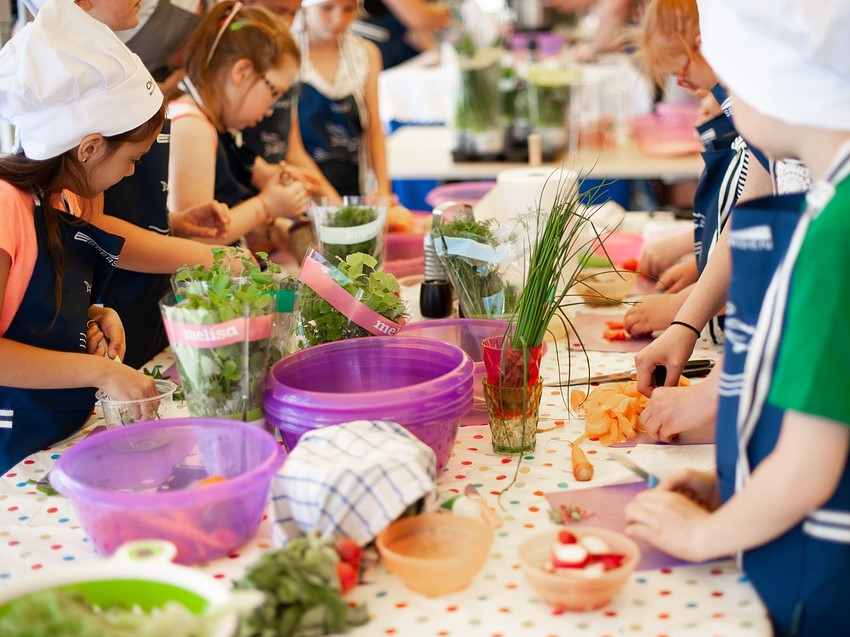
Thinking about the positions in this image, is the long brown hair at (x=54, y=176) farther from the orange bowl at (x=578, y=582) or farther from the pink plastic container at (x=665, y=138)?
the pink plastic container at (x=665, y=138)

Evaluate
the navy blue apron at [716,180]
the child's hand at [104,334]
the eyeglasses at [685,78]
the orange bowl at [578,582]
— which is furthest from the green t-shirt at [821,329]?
the eyeglasses at [685,78]

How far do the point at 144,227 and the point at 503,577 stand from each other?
4.32 ft

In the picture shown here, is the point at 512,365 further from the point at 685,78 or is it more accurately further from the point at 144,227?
the point at 685,78

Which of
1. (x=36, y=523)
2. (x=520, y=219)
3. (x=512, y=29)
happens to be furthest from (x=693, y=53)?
(x=512, y=29)

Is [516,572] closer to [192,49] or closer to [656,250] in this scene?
[656,250]

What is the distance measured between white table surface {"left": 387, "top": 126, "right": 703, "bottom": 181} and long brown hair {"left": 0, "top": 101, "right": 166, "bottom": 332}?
7.55 feet

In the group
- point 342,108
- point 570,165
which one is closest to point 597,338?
point 570,165

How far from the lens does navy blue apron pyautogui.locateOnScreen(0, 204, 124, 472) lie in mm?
1605

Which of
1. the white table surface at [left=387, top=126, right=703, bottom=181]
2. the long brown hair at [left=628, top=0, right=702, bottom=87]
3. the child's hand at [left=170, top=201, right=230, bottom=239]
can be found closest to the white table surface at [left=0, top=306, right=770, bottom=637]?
the child's hand at [left=170, top=201, right=230, bottom=239]

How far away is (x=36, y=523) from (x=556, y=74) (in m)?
3.20

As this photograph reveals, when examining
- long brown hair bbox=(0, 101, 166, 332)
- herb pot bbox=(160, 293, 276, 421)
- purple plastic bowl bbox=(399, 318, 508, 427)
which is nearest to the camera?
herb pot bbox=(160, 293, 276, 421)

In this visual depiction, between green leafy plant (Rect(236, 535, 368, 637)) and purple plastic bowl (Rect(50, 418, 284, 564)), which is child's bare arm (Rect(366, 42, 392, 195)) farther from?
green leafy plant (Rect(236, 535, 368, 637))

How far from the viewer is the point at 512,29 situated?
22.9 feet

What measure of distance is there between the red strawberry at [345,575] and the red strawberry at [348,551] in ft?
0.04
